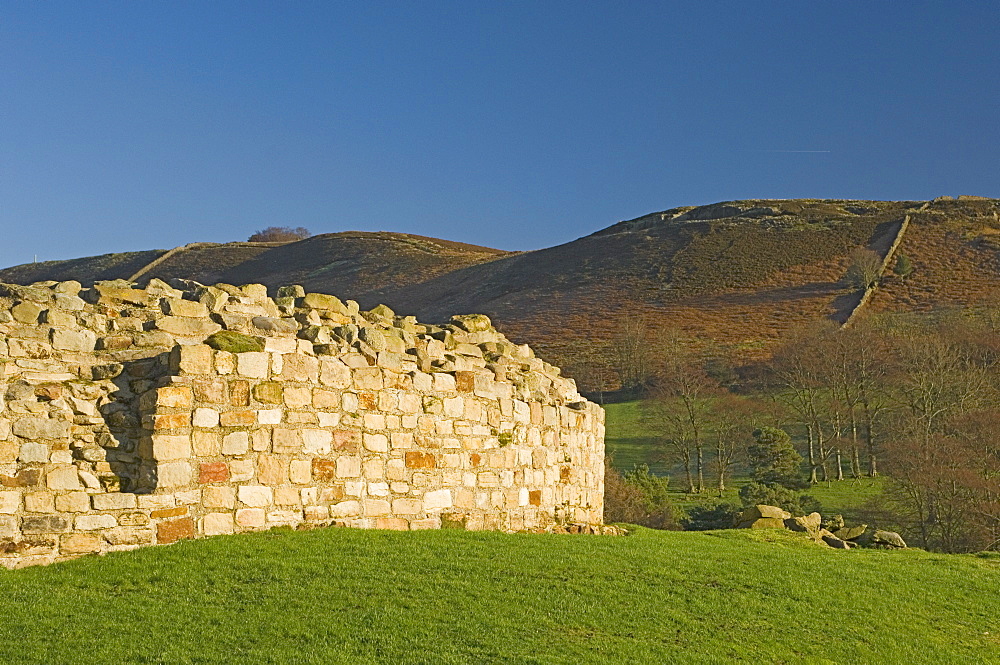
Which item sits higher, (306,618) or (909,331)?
(909,331)

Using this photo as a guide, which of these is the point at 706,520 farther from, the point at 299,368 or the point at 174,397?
the point at 174,397

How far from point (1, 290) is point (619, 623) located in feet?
23.2

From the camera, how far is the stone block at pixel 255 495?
948 cm

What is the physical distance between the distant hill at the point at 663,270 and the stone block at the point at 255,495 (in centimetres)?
5661

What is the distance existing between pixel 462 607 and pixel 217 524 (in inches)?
127

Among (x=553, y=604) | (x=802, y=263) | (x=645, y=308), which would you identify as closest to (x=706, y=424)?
(x=645, y=308)

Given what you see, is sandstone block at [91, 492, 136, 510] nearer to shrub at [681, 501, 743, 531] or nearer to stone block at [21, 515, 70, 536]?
stone block at [21, 515, 70, 536]

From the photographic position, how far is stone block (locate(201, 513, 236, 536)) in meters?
9.18

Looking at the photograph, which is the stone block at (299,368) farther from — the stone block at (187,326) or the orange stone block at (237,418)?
the stone block at (187,326)

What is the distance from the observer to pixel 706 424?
47.2m

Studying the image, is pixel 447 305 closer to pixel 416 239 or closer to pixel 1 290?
pixel 416 239

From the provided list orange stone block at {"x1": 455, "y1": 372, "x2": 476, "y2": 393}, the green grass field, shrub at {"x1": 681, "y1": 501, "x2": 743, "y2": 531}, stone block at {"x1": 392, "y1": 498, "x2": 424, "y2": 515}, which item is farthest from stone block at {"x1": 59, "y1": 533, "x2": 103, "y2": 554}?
the green grass field

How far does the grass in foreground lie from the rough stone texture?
0.55 metres

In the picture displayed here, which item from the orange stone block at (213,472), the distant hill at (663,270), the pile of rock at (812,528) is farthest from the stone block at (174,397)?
the distant hill at (663,270)
